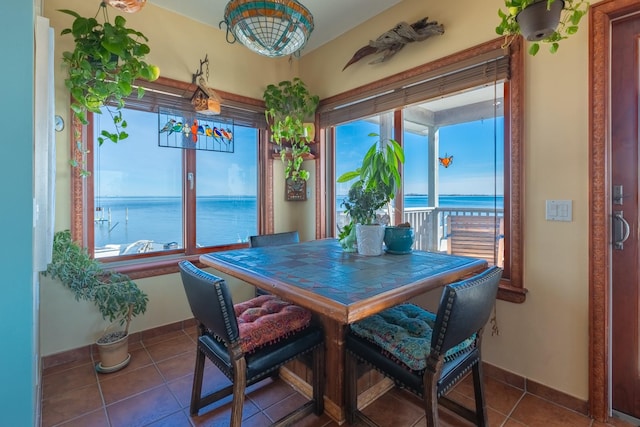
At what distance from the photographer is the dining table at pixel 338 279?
1.12 m

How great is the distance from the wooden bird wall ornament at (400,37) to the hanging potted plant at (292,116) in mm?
708

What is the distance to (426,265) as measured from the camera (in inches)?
62.8

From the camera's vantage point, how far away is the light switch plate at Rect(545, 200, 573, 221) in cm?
165

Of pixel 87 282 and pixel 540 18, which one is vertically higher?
pixel 540 18

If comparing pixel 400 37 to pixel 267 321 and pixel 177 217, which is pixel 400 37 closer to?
pixel 267 321

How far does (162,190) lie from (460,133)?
2.48 m

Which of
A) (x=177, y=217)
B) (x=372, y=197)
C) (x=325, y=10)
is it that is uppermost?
(x=325, y=10)

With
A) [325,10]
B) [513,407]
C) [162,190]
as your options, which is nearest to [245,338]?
[513,407]

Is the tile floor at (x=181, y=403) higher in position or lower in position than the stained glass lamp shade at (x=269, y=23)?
lower

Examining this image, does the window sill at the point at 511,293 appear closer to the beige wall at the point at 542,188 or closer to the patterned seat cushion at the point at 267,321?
the beige wall at the point at 542,188

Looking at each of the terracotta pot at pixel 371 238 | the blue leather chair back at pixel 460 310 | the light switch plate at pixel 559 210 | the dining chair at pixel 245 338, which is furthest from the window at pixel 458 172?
the dining chair at pixel 245 338

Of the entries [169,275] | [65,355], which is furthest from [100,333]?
[169,275]

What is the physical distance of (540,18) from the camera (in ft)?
4.22

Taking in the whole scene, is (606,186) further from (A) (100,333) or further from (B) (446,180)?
(A) (100,333)
